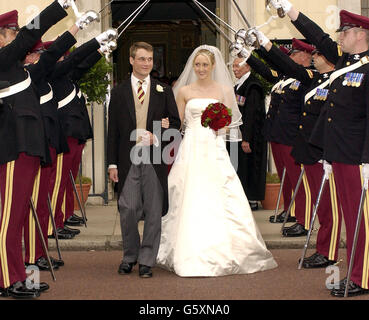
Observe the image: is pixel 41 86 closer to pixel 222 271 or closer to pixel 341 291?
pixel 222 271

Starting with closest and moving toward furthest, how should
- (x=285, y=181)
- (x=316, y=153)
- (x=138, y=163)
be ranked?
(x=138, y=163), (x=316, y=153), (x=285, y=181)

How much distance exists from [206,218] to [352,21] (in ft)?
8.60

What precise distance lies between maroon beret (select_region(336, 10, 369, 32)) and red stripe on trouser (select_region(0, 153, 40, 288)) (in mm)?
3099

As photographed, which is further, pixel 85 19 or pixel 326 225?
pixel 326 225

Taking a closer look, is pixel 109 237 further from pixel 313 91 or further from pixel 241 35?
pixel 313 91

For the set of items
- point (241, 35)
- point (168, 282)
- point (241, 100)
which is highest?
point (241, 35)

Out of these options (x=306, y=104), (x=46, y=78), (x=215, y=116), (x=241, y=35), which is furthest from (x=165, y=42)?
(x=215, y=116)

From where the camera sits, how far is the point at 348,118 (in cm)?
721

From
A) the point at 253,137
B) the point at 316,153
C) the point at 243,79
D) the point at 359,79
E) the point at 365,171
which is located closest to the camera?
the point at 365,171

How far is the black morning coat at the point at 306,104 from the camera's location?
8922mm

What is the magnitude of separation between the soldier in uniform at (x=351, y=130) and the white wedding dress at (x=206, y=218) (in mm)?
1359

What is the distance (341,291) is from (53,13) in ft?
11.8

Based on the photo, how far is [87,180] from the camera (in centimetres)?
1298

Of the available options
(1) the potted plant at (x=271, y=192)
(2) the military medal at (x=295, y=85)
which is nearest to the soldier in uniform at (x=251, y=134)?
(1) the potted plant at (x=271, y=192)
